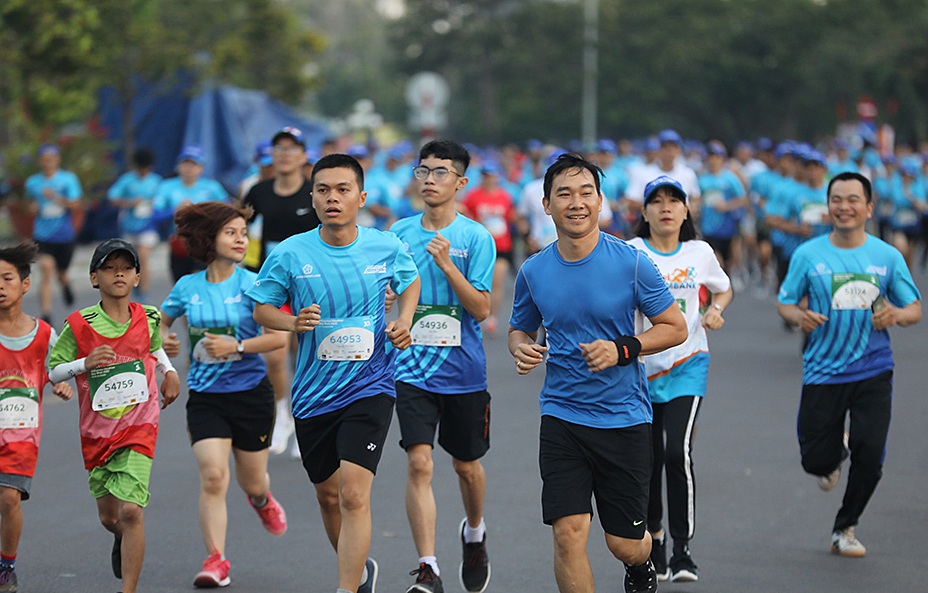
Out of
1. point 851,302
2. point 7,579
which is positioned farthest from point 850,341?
point 7,579

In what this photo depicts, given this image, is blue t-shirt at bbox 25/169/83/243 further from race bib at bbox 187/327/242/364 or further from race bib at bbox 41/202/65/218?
race bib at bbox 187/327/242/364

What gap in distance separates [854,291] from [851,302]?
56 mm

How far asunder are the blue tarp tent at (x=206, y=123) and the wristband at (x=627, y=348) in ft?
83.4

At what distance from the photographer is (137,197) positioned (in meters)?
18.9

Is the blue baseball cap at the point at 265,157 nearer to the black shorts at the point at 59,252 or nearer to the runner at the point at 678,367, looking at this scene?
the runner at the point at 678,367

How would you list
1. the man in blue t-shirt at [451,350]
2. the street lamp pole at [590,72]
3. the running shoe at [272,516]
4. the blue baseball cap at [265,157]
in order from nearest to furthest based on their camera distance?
the man in blue t-shirt at [451,350]
the running shoe at [272,516]
the blue baseball cap at [265,157]
the street lamp pole at [590,72]

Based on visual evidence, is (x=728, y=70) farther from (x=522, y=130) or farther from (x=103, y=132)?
(x=103, y=132)

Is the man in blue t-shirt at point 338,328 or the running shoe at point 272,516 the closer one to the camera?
the man in blue t-shirt at point 338,328

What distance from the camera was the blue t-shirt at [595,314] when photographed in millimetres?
5445

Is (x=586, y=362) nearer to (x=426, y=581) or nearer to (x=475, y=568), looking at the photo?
(x=426, y=581)

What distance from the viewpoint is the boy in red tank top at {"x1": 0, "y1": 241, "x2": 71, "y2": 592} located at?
20.9ft

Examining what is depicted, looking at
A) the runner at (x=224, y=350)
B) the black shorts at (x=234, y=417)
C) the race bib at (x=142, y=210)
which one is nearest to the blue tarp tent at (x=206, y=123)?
the race bib at (x=142, y=210)

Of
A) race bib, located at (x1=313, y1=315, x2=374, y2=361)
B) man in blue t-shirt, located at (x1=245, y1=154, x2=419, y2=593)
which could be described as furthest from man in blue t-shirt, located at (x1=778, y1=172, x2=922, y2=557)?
race bib, located at (x1=313, y1=315, x2=374, y2=361)

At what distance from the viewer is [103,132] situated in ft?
91.5
